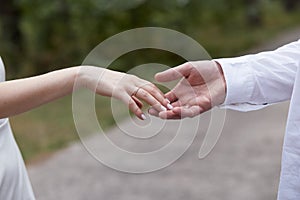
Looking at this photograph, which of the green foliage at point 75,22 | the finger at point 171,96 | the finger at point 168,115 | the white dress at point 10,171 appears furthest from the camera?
the green foliage at point 75,22

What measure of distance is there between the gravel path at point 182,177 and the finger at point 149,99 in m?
3.02

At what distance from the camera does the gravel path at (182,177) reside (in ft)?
16.7

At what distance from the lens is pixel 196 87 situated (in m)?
1.86

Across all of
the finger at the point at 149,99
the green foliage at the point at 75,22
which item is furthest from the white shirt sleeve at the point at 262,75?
the green foliage at the point at 75,22

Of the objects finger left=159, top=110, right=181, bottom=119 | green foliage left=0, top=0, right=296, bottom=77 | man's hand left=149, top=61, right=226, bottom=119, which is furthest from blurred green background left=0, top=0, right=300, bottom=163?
finger left=159, top=110, right=181, bottom=119

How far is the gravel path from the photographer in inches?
201

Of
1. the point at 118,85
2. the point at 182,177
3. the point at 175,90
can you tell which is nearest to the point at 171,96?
the point at 175,90

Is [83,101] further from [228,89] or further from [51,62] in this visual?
[51,62]

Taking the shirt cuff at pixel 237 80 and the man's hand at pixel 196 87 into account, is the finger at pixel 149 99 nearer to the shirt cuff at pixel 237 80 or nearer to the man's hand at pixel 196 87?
the man's hand at pixel 196 87

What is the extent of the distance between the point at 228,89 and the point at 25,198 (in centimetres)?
77

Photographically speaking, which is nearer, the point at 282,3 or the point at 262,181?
the point at 262,181

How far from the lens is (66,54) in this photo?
1196cm

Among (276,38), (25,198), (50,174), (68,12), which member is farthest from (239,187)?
(276,38)

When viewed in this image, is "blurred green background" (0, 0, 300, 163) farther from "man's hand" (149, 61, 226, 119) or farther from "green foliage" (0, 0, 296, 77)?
"man's hand" (149, 61, 226, 119)
